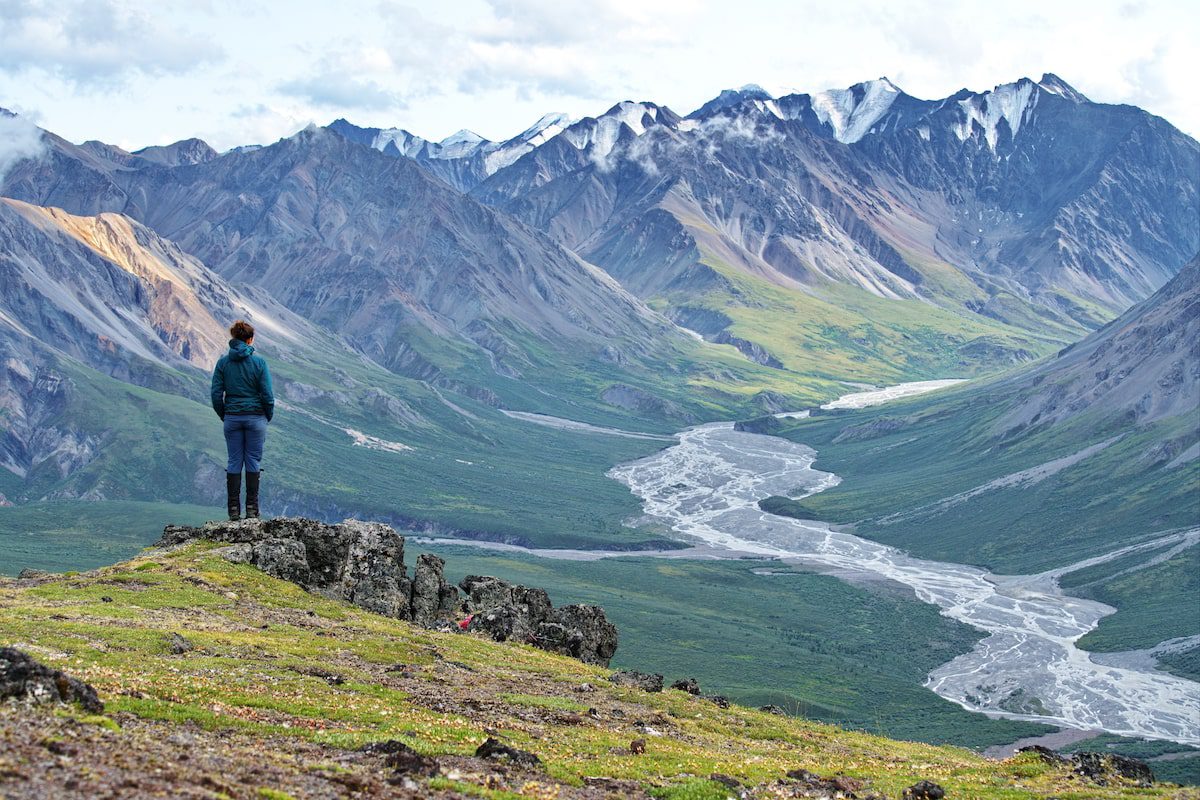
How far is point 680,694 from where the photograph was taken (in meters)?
51.9

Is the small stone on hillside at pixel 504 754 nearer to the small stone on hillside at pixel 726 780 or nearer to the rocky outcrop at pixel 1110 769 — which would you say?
the small stone on hillside at pixel 726 780

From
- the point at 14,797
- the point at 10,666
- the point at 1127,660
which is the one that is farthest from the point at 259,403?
the point at 1127,660

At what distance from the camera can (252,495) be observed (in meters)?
53.7

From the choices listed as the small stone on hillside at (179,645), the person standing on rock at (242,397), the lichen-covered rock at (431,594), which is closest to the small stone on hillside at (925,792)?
the small stone on hillside at (179,645)

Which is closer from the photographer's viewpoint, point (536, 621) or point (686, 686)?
point (686, 686)

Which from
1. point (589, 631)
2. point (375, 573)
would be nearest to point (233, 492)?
point (375, 573)

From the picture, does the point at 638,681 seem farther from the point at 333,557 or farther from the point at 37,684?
the point at 37,684

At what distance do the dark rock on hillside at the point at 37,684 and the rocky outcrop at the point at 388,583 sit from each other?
102ft

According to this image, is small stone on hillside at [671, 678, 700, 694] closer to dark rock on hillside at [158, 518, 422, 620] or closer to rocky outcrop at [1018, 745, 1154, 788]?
dark rock on hillside at [158, 518, 422, 620]

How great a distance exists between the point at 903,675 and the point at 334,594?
449 ft

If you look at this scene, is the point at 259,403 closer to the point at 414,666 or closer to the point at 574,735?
the point at 414,666

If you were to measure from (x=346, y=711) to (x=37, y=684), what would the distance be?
9544 mm

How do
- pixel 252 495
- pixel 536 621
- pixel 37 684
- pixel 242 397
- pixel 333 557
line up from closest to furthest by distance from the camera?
pixel 37 684, pixel 242 397, pixel 252 495, pixel 333 557, pixel 536 621

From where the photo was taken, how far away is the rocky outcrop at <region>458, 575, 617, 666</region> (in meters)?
62.9
